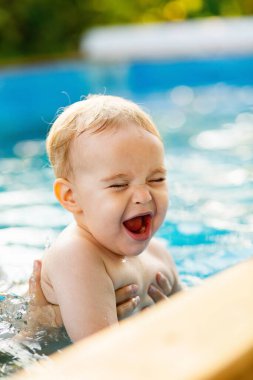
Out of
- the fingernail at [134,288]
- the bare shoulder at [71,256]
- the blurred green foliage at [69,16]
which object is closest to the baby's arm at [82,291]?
the bare shoulder at [71,256]

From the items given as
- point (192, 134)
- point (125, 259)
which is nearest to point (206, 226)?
point (125, 259)

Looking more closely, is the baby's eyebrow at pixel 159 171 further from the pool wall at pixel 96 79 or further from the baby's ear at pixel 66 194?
the pool wall at pixel 96 79

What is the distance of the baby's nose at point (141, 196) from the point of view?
75.4 inches

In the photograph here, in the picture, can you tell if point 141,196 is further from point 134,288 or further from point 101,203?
point 134,288

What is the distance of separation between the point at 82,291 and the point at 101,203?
0.24 metres

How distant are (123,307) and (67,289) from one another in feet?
0.63

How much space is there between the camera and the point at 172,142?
17.5ft

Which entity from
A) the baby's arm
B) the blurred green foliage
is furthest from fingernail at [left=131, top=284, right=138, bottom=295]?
the blurred green foliage

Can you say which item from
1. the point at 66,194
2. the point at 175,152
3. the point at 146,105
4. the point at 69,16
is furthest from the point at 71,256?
the point at 69,16

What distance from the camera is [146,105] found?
6.90m

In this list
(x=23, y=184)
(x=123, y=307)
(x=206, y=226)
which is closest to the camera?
(x=123, y=307)

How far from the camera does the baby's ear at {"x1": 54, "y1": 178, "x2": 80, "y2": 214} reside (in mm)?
2059

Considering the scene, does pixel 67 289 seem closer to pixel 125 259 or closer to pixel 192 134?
pixel 125 259

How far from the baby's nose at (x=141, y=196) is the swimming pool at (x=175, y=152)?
1.66 feet
